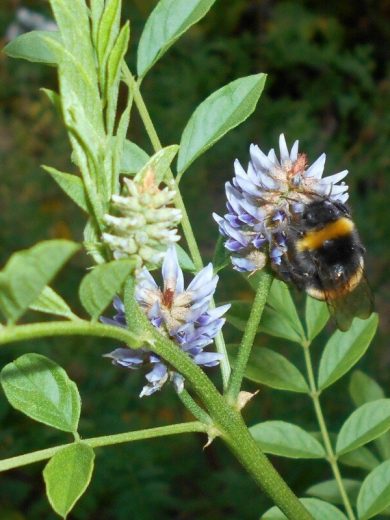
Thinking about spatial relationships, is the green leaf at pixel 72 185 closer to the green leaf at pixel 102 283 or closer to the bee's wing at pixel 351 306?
the green leaf at pixel 102 283

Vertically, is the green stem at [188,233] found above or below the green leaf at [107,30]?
below

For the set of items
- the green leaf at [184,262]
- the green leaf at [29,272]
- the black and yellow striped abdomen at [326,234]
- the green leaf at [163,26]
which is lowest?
the green leaf at [184,262]

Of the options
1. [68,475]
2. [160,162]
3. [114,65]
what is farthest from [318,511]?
[114,65]

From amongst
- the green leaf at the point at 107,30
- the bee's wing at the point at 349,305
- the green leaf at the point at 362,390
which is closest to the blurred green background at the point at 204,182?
the green leaf at the point at 362,390

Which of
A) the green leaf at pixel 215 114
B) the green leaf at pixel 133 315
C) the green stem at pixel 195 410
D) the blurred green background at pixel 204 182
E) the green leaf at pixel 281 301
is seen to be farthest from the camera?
the blurred green background at pixel 204 182

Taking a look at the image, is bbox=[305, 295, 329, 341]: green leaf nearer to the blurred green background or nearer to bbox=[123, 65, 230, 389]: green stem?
bbox=[123, 65, 230, 389]: green stem

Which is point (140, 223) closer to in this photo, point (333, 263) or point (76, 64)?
point (76, 64)

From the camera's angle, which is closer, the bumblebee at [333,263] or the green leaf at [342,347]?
the bumblebee at [333,263]
